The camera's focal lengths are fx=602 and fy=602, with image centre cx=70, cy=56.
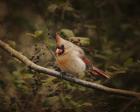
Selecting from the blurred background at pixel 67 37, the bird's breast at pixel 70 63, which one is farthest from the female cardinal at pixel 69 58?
the blurred background at pixel 67 37

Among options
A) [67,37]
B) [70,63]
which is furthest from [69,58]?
[67,37]

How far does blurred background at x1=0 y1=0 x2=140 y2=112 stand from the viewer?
594 centimetres

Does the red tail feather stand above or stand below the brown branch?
above

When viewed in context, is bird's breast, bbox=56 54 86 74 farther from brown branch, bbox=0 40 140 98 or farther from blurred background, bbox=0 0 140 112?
blurred background, bbox=0 0 140 112

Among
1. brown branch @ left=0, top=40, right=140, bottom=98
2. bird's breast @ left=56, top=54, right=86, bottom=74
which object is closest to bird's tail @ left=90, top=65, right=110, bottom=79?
bird's breast @ left=56, top=54, right=86, bottom=74

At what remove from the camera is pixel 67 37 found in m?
6.23

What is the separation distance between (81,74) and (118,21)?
8.44 feet

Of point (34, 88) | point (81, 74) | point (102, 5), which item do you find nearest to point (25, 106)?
point (34, 88)

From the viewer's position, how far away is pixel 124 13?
855 centimetres

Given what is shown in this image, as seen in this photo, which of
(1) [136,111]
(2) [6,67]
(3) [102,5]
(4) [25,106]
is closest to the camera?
(1) [136,111]

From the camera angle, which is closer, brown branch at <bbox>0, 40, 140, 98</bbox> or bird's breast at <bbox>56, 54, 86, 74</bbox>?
brown branch at <bbox>0, 40, 140, 98</bbox>

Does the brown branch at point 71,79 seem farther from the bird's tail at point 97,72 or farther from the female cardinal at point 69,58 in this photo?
the bird's tail at point 97,72

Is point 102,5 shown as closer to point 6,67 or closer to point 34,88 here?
point 6,67

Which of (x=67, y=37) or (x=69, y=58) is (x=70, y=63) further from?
(x=67, y=37)
